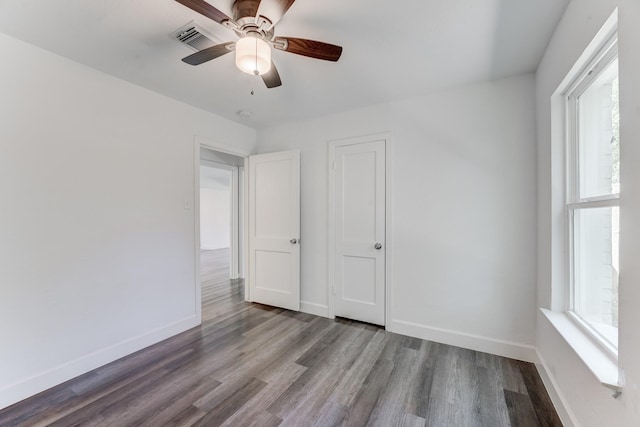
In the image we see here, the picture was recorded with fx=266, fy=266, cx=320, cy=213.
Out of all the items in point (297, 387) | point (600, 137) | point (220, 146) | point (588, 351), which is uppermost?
point (220, 146)

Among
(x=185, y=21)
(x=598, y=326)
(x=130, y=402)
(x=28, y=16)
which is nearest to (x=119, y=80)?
(x=28, y=16)

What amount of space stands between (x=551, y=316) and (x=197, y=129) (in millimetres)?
3622

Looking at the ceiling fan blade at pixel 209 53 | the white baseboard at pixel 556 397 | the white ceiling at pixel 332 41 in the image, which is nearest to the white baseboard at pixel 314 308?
the white baseboard at pixel 556 397

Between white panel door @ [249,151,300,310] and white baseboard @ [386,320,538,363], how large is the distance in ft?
4.38

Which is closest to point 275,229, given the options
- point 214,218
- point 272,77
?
point 272,77

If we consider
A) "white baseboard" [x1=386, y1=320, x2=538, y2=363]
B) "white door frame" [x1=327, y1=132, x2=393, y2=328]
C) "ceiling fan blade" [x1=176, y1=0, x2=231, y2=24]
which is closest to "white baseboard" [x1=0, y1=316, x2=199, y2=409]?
"white door frame" [x1=327, y1=132, x2=393, y2=328]

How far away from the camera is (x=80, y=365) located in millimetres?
2117

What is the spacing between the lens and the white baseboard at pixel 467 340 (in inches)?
89.6

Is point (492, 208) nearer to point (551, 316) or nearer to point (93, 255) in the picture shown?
point (551, 316)

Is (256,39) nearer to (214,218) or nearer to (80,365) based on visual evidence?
(80,365)

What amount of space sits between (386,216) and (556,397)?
184 centimetres

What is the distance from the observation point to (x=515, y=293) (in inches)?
91.4

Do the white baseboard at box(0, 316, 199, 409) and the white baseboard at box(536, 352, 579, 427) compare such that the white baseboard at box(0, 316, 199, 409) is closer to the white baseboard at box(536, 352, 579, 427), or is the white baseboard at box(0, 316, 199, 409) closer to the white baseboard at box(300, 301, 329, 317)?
the white baseboard at box(300, 301, 329, 317)

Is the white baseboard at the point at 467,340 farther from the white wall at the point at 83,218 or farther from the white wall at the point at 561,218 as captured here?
the white wall at the point at 83,218
